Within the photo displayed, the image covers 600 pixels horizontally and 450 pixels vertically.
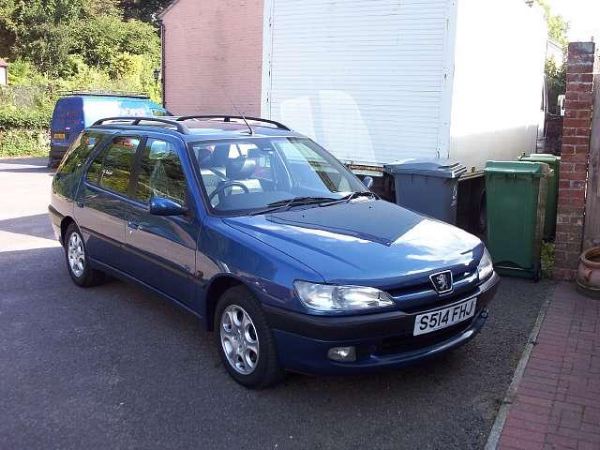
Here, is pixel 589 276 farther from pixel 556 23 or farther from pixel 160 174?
pixel 556 23

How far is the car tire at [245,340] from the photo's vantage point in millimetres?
3633

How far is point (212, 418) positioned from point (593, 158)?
461 cm

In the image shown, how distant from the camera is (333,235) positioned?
12.7 feet

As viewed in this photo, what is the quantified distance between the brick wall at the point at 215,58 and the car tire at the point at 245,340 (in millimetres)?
13820

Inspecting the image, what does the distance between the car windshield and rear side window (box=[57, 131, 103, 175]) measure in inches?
72.0

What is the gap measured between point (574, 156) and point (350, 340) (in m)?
3.89

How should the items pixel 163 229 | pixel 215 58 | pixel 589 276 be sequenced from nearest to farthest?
pixel 163 229 < pixel 589 276 < pixel 215 58

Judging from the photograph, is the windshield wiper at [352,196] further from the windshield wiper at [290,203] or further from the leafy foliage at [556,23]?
the leafy foliage at [556,23]

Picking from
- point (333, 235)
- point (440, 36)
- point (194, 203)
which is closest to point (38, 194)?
point (440, 36)

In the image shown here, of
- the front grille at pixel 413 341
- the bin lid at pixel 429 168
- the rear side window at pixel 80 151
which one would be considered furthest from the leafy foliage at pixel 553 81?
the front grille at pixel 413 341

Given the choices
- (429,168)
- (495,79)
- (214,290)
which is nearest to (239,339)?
(214,290)

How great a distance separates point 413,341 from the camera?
3.60m

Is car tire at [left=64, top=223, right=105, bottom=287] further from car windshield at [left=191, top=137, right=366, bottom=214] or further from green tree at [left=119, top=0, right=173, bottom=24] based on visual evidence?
green tree at [left=119, top=0, right=173, bottom=24]

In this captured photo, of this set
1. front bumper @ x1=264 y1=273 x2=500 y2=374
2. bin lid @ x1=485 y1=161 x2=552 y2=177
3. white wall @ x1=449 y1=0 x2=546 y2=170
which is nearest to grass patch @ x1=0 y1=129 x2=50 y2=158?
white wall @ x1=449 y1=0 x2=546 y2=170
